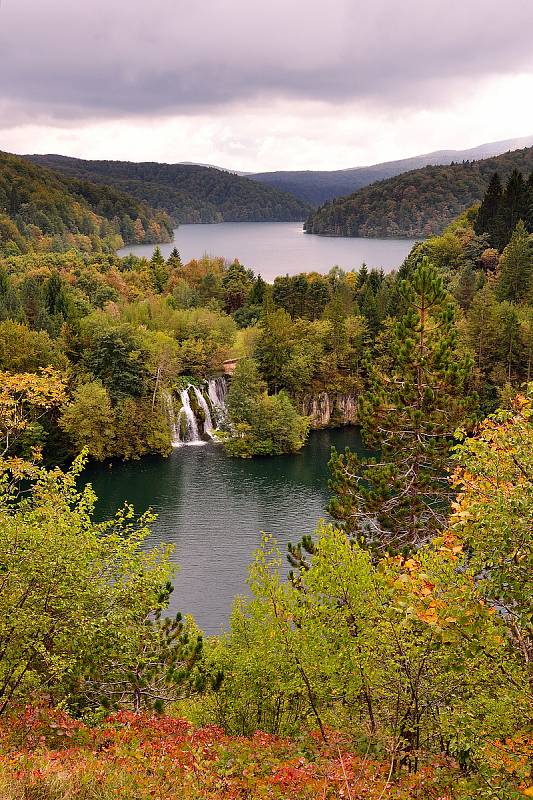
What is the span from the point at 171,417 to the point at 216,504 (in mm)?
12354

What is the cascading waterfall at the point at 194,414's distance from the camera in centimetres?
4777

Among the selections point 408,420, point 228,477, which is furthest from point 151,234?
point 408,420

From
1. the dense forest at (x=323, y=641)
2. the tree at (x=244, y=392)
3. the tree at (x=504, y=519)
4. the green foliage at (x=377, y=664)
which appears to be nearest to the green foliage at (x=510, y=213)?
the tree at (x=244, y=392)

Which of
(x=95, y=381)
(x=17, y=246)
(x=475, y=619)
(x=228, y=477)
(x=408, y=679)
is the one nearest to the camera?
(x=475, y=619)

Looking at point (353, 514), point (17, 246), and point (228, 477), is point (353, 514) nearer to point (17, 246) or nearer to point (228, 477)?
point (228, 477)

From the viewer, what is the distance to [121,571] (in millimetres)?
12180

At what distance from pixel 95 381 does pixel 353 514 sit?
28430mm

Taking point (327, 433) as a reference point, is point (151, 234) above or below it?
above

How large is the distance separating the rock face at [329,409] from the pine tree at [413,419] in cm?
3227

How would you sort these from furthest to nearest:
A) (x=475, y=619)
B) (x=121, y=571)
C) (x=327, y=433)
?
(x=327, y=433) < (x=121, y=571) < (x=475, y=619)

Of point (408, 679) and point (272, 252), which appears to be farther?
point (272, 252)

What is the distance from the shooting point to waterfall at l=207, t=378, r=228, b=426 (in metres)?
50.5

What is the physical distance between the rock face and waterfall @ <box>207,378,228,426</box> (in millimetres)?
6398

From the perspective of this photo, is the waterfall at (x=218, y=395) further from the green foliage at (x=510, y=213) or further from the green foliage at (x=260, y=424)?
the green foliage at (x=510, y=213)
